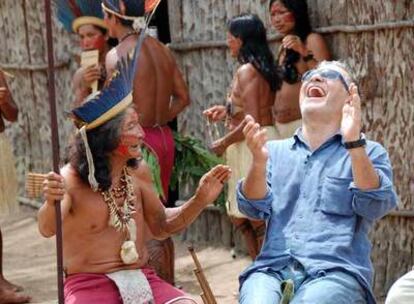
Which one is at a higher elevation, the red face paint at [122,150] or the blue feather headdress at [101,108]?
the blue feather headdress at [101,108]

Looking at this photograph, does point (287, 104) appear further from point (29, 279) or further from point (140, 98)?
point (29, 279)

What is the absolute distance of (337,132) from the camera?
15.6 feet

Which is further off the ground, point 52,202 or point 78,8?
point 78,8

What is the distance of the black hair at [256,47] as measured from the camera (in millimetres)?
7016

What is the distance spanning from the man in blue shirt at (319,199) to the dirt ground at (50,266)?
97.4 inches

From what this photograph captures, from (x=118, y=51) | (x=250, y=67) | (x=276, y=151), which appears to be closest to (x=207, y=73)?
(x=250, y=67)

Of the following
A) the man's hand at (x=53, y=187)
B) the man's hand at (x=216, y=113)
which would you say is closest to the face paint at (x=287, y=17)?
the man's hand at (x=216, y=113)

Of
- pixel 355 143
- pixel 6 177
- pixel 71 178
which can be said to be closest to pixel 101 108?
pixel 71 178

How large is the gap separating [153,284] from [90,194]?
0.46 m

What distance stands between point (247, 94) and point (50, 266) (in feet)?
8.14

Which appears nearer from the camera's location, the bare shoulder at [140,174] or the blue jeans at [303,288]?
the blue jeans at [303,288]

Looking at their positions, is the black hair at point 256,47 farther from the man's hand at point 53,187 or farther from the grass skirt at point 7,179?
the man's hand at point 53,187

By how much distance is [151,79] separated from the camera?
6.81 metres

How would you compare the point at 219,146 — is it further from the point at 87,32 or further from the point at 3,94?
the point at 3,94
